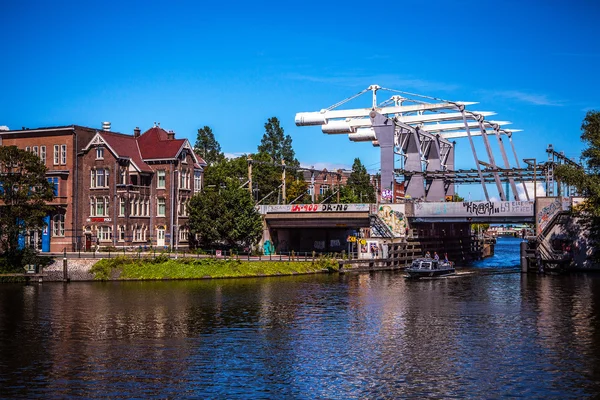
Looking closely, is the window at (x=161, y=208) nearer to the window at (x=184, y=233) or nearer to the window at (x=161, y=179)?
the window at (x=161, y=179)

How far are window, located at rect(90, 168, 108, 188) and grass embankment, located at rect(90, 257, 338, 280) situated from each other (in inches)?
663

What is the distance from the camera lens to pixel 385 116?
297 feet

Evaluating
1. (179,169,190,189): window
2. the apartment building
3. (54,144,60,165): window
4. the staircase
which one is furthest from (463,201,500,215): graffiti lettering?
(54,144,60,165): window

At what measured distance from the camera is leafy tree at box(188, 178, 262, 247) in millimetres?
86438

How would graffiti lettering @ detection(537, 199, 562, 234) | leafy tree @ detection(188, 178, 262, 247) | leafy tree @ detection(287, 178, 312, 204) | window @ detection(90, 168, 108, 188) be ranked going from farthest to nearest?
leafy tree @ detection(287, 178, 312, 204)
window @ detection(90, 168, 108, 188)
leafy tree @ detection(188, 178, 262, 247)
graffiti lettering @ detection(537, 199, 562, 234)

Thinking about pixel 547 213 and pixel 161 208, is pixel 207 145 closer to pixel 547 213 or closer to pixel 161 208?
pixel 161 208

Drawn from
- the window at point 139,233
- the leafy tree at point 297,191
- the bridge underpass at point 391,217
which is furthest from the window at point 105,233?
the leafy tree at point 297,191

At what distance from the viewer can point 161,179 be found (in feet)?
297

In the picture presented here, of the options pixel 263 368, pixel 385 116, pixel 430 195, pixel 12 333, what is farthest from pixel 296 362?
pixel 430 195

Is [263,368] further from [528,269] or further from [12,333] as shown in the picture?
[528,269]

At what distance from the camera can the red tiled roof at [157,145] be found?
90188mm

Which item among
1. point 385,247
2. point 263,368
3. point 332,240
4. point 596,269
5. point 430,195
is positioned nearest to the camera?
point 263,368

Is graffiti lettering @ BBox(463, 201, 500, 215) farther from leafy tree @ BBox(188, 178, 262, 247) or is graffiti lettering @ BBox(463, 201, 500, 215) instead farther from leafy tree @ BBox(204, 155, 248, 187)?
leafy tree @ BBox(204, 155, 248, 187)

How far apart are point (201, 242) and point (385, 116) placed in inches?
1054
